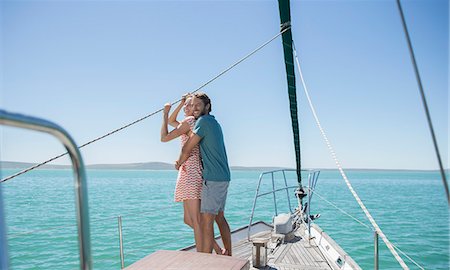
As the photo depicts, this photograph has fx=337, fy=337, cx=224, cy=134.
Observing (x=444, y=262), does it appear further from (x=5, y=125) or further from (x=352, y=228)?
(x=5, y=125)

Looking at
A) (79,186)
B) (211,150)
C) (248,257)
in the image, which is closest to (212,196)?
(211,150)

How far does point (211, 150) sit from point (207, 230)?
0.66m

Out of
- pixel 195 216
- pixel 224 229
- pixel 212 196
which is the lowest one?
pixel 224 229

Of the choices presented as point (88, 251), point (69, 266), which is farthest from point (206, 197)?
point (69, 266)

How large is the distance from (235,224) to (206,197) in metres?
11.7

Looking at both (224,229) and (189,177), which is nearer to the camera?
(189,177)

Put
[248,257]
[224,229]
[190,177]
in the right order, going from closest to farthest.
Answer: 1. [190,177]
2. [224,229]
3. [248,257]

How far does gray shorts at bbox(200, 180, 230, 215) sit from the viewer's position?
9.07 ft

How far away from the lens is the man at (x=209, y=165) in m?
2.77

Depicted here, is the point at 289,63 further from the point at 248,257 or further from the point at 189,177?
the point at 248,257

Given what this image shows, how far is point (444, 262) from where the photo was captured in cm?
910

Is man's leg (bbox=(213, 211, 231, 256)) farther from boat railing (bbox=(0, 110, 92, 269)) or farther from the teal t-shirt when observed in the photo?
boat railing (bbox=(0, 110, 92, 269))

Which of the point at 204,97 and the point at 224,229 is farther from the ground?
the point at 204,97

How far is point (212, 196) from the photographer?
278 cm
